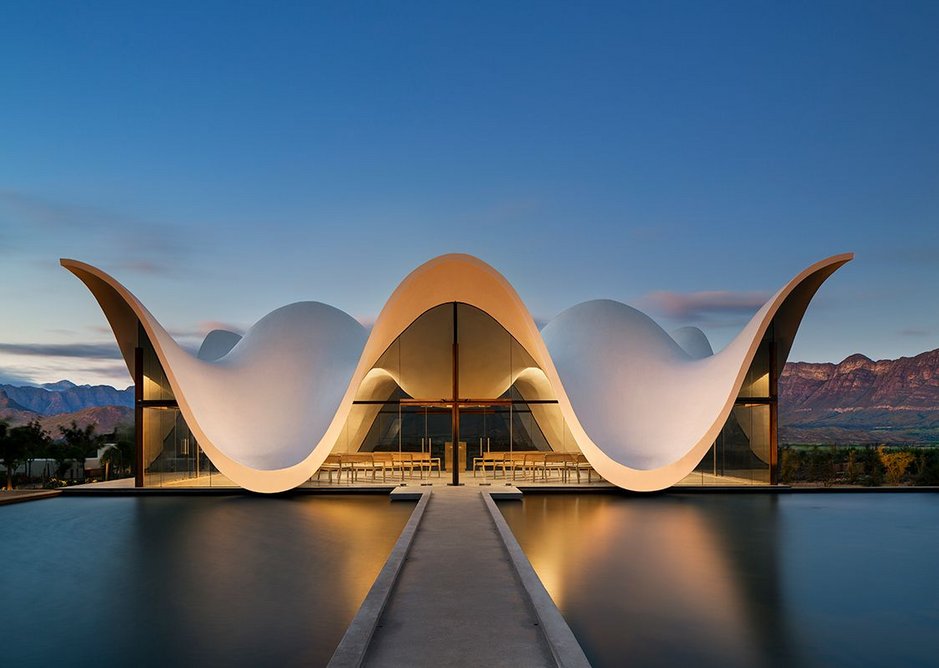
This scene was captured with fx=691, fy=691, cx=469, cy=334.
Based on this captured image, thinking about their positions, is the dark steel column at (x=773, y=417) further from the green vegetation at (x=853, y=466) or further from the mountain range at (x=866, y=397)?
the mountain range at (x=866, y=397)

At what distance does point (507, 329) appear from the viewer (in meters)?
17.8

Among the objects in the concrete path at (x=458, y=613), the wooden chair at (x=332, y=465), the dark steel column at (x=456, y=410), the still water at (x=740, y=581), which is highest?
the dark steel column at (x=456, y=410)

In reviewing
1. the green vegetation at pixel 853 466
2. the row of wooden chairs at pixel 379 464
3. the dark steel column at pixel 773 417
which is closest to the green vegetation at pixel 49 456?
the row of wooden chairs at pixel 379 464

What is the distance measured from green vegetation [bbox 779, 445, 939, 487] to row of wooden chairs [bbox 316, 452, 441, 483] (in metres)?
9.15

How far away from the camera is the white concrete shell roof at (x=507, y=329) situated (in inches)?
581

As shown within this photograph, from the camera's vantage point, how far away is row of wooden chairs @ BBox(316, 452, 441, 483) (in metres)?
16.9

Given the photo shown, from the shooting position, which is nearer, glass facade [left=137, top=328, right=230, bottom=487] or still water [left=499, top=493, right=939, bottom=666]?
still water [left=499, top=493, right=939, bottom=666]

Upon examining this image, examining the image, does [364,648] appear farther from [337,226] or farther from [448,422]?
[337,226]

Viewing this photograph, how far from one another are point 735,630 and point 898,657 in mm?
1241

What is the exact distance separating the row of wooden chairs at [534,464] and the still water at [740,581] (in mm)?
3036

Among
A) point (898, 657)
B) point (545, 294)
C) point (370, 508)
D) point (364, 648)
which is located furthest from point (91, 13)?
point (545, 294)

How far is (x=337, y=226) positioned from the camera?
2438 cm

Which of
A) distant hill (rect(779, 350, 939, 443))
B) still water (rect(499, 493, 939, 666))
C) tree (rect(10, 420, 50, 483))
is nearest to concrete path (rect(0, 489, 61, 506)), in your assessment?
tree (rect(10, 420, 50, 483))

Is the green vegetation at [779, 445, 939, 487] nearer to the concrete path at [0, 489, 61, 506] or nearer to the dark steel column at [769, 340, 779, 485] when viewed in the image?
the dark steel column at [769, 340, 779, 485]
